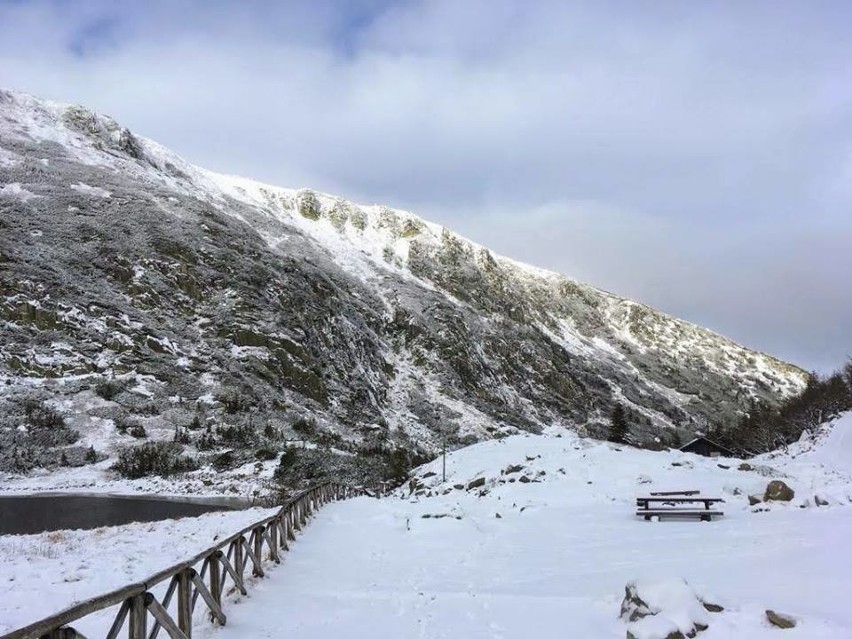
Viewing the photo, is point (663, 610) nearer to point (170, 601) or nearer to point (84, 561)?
point (170, 601)

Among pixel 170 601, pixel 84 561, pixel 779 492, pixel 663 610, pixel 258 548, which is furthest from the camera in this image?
pixel 779 492

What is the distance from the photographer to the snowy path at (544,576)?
7867 millimetres

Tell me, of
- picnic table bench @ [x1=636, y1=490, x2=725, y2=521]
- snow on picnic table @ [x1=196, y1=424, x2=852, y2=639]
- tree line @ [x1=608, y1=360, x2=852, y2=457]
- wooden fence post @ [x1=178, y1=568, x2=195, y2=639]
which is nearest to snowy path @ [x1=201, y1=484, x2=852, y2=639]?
snow on picnic table @ [x1=196, y1=424, x2=852, y2=639]

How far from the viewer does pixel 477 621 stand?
28.2ft

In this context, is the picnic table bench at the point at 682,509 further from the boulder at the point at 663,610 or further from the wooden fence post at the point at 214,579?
the wooden fence post at the point at 214,579

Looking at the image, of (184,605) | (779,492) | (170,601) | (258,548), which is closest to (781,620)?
(184,605)

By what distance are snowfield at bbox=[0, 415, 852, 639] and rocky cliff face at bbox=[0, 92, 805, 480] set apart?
34.8m

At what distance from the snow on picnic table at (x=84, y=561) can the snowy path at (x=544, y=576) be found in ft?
9.06

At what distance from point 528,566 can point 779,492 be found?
8196 mm

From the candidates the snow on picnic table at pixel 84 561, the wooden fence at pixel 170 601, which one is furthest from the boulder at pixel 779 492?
the snow on picnic table at pixel 84 561

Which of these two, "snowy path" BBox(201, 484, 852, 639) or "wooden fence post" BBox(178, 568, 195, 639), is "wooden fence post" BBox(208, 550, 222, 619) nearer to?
"snowy path" BBox(201, 484, 852, 639)

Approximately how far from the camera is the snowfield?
775 cm

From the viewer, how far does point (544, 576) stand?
11.4 metres

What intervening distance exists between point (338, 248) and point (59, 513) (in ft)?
A: 327
